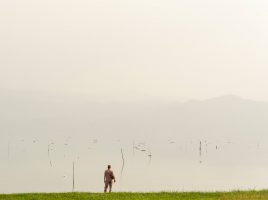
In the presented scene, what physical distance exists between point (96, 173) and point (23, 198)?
6382 cm

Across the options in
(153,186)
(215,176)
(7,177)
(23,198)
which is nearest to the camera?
(23,198)

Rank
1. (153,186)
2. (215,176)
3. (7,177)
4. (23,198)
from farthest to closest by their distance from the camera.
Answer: (215,176), (7,177), (153,186), (23,198)

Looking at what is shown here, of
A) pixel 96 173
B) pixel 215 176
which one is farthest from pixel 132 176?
pixel 215 176

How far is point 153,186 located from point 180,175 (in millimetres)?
21721

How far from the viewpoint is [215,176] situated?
312 ft

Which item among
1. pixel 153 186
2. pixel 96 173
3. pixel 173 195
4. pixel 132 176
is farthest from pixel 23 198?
pixel 96 173

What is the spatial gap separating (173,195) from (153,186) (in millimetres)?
41387

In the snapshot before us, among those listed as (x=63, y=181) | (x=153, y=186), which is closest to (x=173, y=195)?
(x=153, y=186)

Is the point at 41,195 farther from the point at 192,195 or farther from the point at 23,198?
the point at 192,195

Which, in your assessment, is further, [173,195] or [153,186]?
[153,186]

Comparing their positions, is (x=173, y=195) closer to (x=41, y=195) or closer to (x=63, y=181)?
(x=41, y=195)

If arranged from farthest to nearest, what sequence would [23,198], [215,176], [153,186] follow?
[215,176], [153,186], [23,198]

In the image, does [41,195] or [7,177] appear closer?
[41,195]

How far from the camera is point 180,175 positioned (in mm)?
95438
